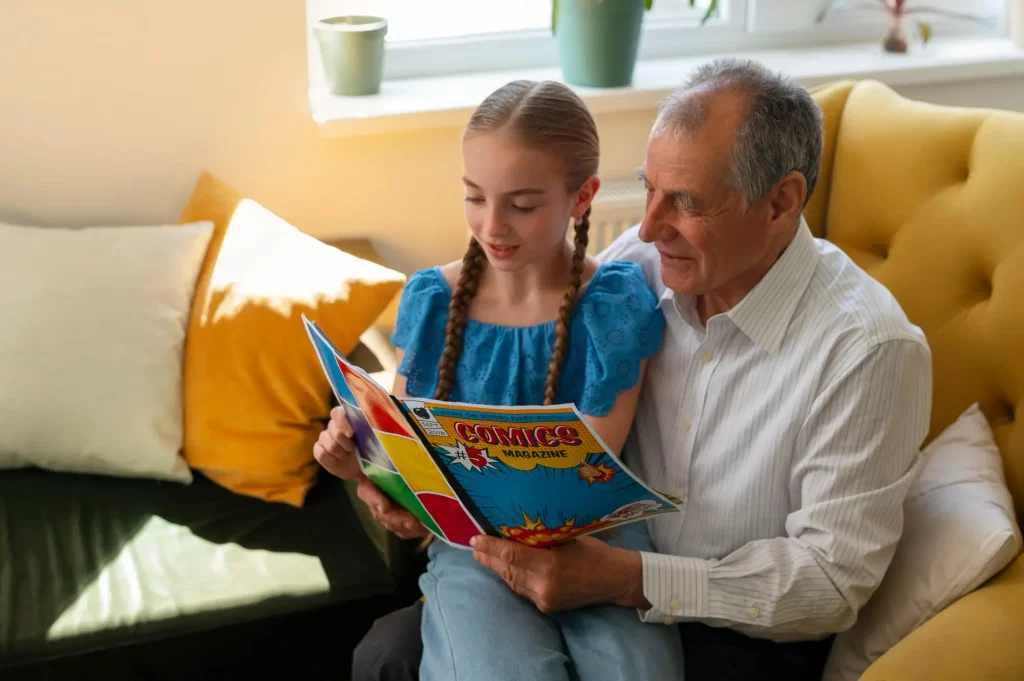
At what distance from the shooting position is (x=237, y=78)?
2139mm

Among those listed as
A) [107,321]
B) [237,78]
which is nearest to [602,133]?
[237,78]

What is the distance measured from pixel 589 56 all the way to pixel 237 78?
0.77m

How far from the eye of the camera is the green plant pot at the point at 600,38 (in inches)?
90.1

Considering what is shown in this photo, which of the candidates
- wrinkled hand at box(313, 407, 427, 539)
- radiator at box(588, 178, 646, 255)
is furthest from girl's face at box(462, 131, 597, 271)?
radiator at box(588, 178, 646, 255)

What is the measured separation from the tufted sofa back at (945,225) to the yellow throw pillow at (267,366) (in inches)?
31.6

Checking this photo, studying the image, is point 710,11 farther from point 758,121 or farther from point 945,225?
point 758,121

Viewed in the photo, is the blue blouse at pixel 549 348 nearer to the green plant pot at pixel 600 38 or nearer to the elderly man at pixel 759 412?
the elderly man at pixel 759 412

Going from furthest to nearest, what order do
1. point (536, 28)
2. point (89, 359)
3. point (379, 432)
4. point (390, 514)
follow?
point (536, 28) → point (89, 359) → point (390, 514) → point (379, 432)

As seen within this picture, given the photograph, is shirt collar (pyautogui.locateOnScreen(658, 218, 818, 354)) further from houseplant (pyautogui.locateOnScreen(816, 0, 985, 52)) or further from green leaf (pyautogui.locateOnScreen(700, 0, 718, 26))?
houseplant (pyautogui.locateOnScreen(816, 0, 985, 52))

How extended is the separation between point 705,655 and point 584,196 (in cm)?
63

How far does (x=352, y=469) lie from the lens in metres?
1.51

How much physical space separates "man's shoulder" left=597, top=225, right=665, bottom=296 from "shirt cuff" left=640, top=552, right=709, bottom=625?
1.29 ft

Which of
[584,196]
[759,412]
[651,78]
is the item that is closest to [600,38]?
[651,78]

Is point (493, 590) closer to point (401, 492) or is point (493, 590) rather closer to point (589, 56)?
point (401, 492)
